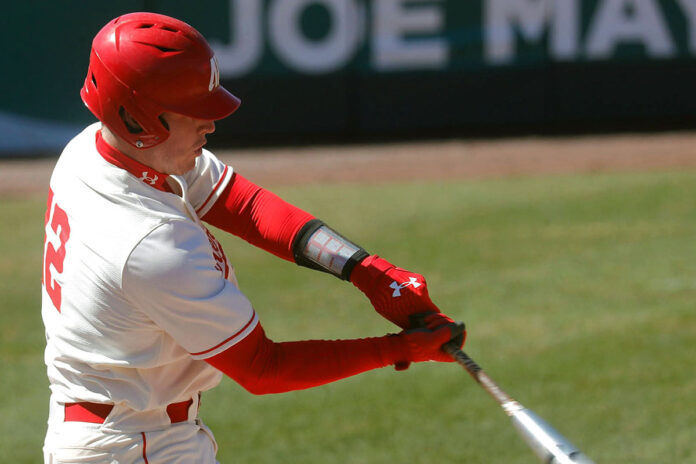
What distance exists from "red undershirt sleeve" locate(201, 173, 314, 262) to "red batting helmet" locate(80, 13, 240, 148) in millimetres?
658

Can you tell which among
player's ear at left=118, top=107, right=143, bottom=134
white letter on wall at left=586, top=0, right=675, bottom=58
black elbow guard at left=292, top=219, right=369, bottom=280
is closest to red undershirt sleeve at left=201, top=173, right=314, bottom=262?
black elbow guard at left=292, top=219, right=369, bottom=280

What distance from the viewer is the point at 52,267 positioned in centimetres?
251

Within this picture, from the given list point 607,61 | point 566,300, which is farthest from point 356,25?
point 566,300

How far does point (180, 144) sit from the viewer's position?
2453 mm

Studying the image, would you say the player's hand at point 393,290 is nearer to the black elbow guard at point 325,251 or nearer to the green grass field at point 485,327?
the black elbow guard at point 325,251

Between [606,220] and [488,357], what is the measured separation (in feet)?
12.7

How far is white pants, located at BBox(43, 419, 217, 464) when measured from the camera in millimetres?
2486

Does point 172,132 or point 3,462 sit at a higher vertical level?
Result: point 172,132

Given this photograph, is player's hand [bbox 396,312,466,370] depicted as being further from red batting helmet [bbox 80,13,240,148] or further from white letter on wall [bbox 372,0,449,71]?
white letter on wall [bbox 372,0,449,71]

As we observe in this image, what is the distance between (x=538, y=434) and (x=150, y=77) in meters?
1.28

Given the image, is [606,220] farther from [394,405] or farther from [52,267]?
[52,267]

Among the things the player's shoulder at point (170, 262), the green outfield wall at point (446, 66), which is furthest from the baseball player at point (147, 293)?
the green outfield wall at point (446, 66)

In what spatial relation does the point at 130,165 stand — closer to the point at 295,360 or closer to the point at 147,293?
the point at 147,293

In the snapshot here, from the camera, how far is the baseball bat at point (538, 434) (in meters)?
2.33
